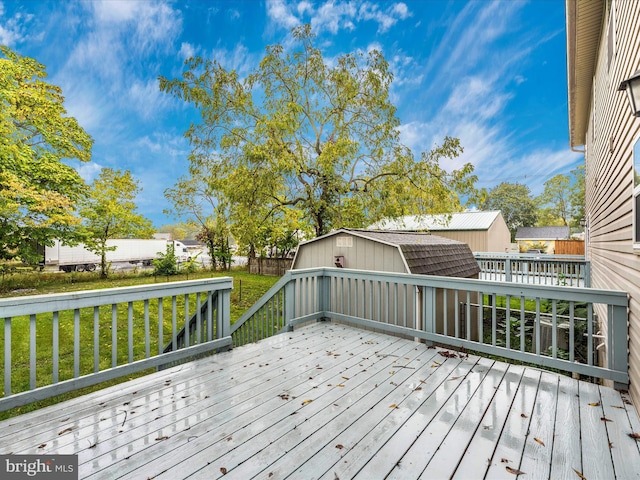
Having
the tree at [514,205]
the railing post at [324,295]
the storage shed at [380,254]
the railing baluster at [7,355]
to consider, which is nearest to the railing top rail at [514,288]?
the railing post at [324,295]

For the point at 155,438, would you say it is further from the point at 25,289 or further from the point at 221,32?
the point at 221,32

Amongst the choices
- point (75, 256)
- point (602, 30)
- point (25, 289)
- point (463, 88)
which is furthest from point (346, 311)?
point (463, 88)

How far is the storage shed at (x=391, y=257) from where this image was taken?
15.9ft

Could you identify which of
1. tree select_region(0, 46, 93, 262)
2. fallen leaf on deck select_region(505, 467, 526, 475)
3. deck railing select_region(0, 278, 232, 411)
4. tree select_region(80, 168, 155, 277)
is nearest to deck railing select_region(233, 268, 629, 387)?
deck railing select_region(0, 278, 232, 411)

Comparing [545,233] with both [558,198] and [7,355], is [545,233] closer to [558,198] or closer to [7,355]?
[558,198]

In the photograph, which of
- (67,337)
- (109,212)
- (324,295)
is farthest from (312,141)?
(109,212)

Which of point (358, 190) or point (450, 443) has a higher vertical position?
point (358, 190)

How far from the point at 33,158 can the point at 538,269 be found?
1793cm

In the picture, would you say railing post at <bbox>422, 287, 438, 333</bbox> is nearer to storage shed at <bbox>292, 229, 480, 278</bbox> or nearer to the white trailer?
storage shed at <bbox>292, 229, 480, 278</bbox>

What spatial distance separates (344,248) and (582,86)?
6.16 metres

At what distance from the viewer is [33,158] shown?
439 inches

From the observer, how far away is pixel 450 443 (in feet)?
5.99

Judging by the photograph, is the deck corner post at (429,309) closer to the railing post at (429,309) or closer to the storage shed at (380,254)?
the railing post at (429,309)

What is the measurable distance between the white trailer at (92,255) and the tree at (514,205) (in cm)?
3810
